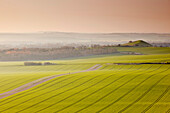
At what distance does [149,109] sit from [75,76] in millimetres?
25268

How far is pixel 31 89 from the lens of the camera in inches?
2045

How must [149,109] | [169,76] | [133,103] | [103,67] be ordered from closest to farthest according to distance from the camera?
[149,109], [133,103], [169,76], [103,67]

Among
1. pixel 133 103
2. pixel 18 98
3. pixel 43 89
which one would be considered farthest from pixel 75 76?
pixel 133 103

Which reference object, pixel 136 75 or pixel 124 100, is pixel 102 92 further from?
pixel 136 75

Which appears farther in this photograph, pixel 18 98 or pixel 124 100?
pixel 18 98

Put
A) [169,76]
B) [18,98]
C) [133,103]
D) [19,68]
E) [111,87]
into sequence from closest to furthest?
[133,103] → [18,98] → [111,87] → [169,76] → [19,68]

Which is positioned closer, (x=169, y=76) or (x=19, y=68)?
(x=169, y=76)

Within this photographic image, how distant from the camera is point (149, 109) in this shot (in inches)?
1484

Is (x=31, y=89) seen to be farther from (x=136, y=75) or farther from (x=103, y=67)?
(x=103, y=67)

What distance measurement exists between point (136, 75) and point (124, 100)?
17.4 metres

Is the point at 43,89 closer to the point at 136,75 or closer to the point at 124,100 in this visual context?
the point at 124,100

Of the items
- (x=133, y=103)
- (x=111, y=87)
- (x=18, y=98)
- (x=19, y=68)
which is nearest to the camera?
(x=133, y=103)

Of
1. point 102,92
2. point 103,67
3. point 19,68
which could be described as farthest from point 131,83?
point 19,68

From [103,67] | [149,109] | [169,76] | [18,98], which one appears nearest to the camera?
[149,109]
